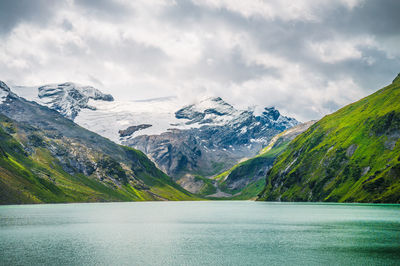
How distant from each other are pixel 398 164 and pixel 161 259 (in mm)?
169401

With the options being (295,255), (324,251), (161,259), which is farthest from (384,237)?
(161,259)

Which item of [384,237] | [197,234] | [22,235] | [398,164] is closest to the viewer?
[384,237]

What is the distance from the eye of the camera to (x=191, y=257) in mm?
51500

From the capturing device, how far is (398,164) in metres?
183

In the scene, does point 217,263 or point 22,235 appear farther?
point 22,235

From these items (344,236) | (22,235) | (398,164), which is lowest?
(22,235)

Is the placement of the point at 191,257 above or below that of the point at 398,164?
below

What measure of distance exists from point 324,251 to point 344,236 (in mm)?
17665

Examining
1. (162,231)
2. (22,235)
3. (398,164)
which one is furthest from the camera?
(398,164)

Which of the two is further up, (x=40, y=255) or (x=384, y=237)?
(x=384, y=237)

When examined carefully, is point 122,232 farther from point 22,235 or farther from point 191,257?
point 191,257

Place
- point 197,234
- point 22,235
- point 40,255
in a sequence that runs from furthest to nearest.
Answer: point 197,234 → point 22,235 → point 40,255

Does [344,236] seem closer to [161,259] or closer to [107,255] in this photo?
[161,259]

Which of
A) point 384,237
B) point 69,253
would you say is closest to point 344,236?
point 384,237
